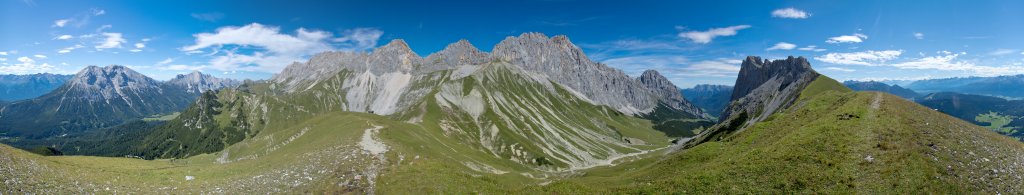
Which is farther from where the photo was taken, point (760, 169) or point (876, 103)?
point (876, 103)

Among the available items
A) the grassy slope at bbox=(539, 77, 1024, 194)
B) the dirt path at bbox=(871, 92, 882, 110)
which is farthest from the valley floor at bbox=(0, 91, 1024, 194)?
the dirt path at bbox=(871, 92, 882, 110)

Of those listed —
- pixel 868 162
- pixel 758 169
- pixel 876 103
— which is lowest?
pixel 758 169

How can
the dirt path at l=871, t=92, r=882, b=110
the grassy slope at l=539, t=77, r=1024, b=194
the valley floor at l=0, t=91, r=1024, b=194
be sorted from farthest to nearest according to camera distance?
the dirt path at l=871, t=92, r=882, b=110
the valley floor at l=0, t=91, r=1024, b=194
the grassy slope at l=539, t=77, r=1024, b=194

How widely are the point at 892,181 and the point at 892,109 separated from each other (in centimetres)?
2598

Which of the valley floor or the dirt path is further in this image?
the dirt path

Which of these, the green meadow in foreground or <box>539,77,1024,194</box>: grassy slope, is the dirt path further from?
<box>539,77,1024,194</box>: grassy slope

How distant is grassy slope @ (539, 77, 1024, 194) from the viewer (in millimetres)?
34875

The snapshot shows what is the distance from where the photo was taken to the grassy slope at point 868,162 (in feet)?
114

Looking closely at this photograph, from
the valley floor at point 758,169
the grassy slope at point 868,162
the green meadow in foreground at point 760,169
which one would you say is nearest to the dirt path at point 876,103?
the green meadow in foreground at point 760,169

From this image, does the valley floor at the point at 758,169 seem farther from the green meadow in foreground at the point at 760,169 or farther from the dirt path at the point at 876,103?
the dirt path at the point at 876,103

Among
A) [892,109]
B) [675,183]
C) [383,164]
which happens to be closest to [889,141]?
[892,109]

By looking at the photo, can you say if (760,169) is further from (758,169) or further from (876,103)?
(876,103)

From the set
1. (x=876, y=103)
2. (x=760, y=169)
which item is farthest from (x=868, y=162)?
(x=876, y=103)

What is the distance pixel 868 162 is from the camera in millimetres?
38375
